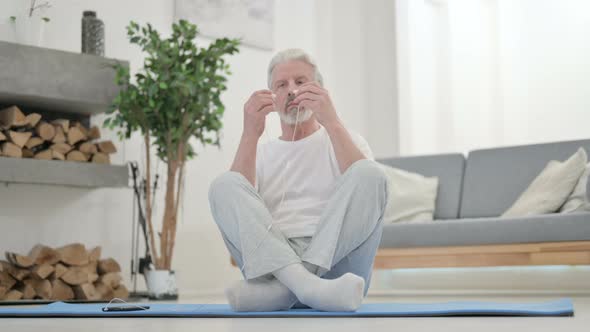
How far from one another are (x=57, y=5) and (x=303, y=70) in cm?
282

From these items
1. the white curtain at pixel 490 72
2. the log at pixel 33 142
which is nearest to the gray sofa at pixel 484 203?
the white curtain at pixel 490 72

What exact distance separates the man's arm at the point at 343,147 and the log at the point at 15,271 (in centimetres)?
256

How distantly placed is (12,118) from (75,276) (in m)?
0.91

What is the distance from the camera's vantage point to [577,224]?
409cm

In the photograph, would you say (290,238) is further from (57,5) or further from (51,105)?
(57,5)

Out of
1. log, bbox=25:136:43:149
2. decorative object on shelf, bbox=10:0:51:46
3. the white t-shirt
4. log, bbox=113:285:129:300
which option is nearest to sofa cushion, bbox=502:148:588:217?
log, bbox=113:285:129:300

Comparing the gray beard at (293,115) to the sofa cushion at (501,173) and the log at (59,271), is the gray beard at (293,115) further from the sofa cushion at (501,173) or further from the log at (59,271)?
the sofa cushion at (501,173)

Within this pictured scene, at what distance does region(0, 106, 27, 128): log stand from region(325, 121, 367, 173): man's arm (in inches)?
98.5

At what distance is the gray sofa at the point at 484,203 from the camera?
418cm

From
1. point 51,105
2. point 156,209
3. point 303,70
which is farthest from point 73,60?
point 303,70

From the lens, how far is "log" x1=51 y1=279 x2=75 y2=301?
4305 mm

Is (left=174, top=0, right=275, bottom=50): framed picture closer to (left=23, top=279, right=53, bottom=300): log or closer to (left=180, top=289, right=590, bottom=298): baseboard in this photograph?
(left=180, top=289, right=590, bottom=298): baseboard

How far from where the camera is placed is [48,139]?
443 cm

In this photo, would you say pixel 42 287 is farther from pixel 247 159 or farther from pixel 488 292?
pixel 488 292
